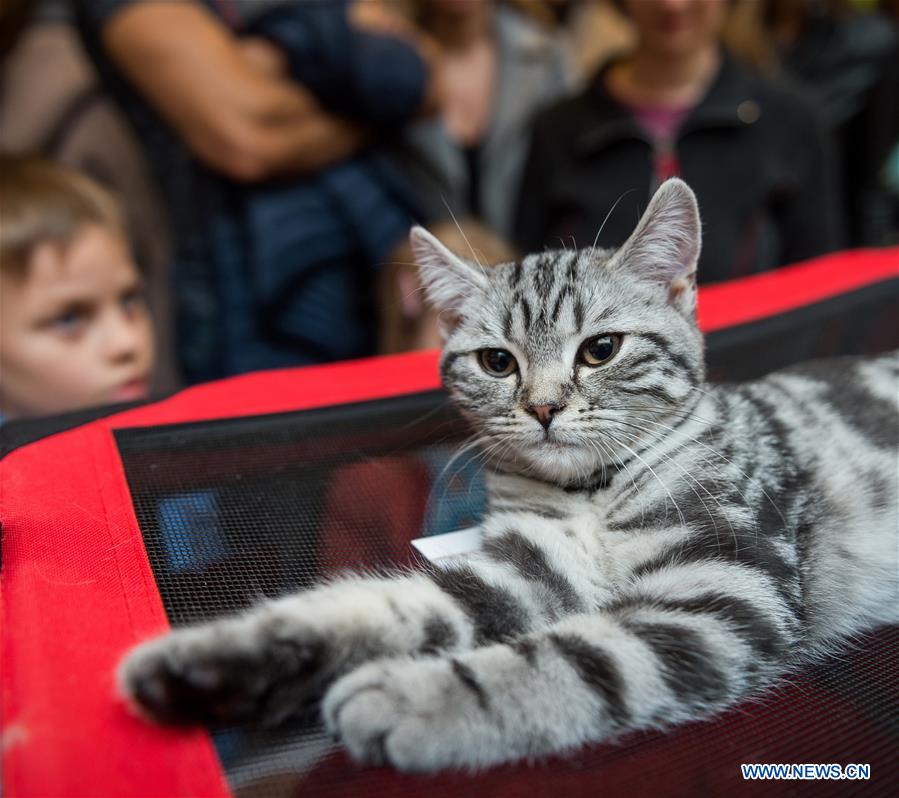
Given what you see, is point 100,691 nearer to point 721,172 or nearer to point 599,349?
point 599,349

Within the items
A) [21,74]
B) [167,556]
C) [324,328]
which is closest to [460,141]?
[324,328]

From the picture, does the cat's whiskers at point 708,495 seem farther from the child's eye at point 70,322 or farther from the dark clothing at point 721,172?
the child's eye at point 70,322

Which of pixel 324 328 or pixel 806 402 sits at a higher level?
pixel 324 328

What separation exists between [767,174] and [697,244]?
1.13 metres

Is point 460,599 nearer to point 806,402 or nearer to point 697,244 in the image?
point 697,244

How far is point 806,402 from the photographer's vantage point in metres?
1.12

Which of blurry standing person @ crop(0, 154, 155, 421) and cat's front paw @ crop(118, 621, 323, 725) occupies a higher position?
blurry standing person @ crop(0, 154, 155, 421)

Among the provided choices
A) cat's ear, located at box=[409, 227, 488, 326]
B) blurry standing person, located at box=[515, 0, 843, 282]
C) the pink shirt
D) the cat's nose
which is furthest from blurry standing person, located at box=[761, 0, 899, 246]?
the cat's nose

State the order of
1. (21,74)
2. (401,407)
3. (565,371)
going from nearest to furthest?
(565,371), (401,407), (21,74)

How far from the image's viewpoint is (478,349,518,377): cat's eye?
0.98m

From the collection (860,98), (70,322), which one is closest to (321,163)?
(70,322)

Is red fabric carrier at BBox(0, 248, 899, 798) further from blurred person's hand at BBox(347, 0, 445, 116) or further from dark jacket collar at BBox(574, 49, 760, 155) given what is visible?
dark jacket collar at BBox(574, 49, 760, 155)

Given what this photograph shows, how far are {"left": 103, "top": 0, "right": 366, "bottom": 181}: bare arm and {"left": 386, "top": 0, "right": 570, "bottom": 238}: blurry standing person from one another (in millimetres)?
566

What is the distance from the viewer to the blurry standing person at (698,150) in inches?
74.0
